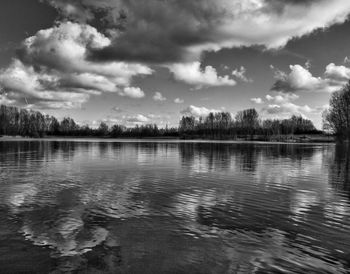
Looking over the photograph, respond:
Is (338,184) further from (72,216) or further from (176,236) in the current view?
(72,216)

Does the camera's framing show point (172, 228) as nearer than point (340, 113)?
Yes

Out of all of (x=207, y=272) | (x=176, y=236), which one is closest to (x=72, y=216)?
(x=176, y=236)

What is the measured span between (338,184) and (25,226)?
20.8m

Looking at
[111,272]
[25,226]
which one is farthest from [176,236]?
[25,226]

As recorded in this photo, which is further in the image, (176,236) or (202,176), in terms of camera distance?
(202,176)

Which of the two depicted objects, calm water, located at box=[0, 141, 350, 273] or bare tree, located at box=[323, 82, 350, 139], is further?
bare tree, located at box=[323, 82, 350, 139]

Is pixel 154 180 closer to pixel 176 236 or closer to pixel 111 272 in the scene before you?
pixel 176 236

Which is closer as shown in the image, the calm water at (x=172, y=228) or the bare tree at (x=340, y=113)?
the calm water at (x=172, y=228)

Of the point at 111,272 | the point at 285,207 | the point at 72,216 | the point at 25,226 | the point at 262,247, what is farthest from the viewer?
the point at 285,207

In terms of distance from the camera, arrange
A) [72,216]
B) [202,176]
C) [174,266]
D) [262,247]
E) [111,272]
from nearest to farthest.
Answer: [111,272]
[174,266]
[262,247]
[72,216]
[202,176]

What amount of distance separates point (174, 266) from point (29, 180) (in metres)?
17.2

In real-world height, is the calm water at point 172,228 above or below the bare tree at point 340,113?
below

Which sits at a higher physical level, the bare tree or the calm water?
the bare tree

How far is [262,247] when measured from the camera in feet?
31.8
